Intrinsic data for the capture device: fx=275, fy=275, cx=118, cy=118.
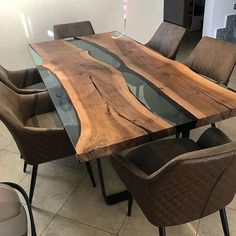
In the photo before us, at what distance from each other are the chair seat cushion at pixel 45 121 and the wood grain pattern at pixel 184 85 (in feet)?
2.10

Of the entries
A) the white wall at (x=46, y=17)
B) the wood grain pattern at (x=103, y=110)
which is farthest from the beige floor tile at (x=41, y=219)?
the white wall at (x=46, y=17)

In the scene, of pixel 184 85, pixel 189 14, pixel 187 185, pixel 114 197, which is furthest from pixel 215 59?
pixel 189 14

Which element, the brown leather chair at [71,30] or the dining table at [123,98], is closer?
the dining table at [123,98]

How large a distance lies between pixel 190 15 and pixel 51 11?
305 centimetres

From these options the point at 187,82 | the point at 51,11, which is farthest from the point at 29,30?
the point at 187,82

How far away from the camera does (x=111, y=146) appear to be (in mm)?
1108

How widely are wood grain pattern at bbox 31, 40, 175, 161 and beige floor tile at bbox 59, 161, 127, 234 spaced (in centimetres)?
71

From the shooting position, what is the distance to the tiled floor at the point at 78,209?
1616mm

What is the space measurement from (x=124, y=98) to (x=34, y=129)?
513 mm

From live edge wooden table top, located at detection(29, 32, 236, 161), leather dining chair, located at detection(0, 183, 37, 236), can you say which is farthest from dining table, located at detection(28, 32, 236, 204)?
leather dining chair, located at detection(0, 183, 37, 236)

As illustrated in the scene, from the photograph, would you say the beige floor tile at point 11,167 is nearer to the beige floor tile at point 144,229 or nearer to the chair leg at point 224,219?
the beige floor tile at point 144,229

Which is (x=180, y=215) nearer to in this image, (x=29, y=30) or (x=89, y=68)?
(x=89, y=68)

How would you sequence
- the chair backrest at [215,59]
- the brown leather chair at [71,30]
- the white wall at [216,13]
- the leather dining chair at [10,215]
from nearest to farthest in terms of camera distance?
the leather dining chair at [10,215] < the chair backrest at [215,59] < the brown leather chair at [71,30] < the white wall at [216,13]

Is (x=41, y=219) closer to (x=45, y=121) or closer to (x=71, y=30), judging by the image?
(x=45, y=121)
